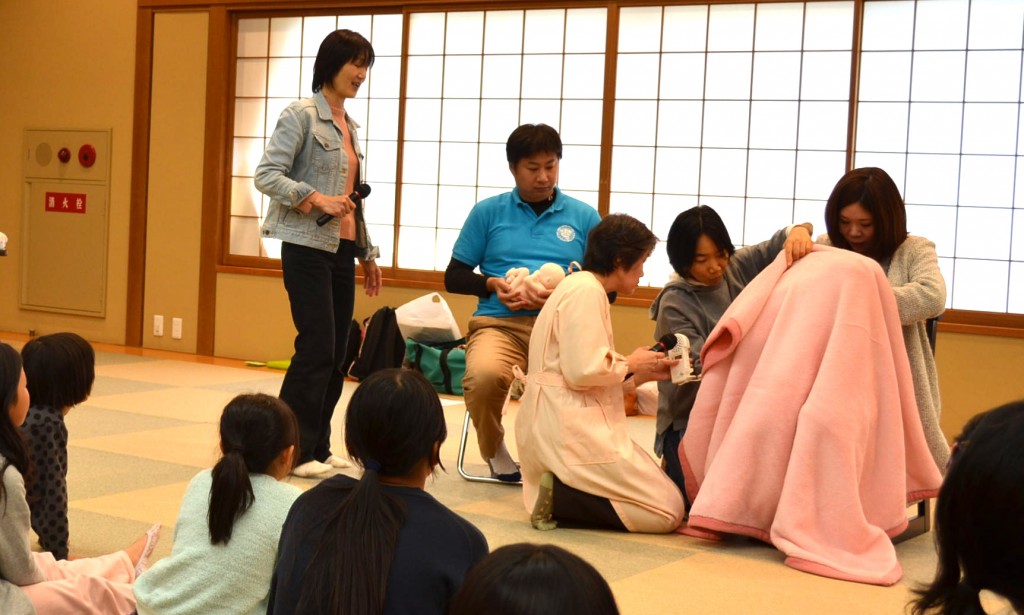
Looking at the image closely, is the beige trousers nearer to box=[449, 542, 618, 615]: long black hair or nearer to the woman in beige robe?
the woman in beige robe

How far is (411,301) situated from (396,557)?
511 cm

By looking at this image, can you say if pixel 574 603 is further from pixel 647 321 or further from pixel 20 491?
pixel 647 321

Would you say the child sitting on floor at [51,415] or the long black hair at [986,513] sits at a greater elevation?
the long black hair at [986,513]

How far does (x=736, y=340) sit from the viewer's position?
10.3 feet

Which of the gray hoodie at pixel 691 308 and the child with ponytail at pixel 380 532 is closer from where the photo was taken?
the child with ponytail at pixel 380 532

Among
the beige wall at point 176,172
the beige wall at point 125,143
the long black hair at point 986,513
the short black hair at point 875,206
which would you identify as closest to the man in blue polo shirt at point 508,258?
the short black hair at point 875,206

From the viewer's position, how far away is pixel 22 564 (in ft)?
6.68

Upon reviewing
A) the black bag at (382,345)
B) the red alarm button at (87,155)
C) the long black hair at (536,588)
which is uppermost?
the red alarm button at (87,155)

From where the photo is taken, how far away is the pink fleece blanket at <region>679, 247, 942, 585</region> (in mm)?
2891

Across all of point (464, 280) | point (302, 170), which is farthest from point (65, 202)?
point (464, 280)

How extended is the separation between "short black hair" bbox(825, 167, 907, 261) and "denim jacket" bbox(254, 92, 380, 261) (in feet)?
5.17

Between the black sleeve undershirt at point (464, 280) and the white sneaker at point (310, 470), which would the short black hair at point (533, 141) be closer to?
the black sleeve undershirt at point (464, 280)

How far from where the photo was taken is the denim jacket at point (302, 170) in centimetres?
367

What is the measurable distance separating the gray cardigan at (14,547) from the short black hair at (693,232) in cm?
196
